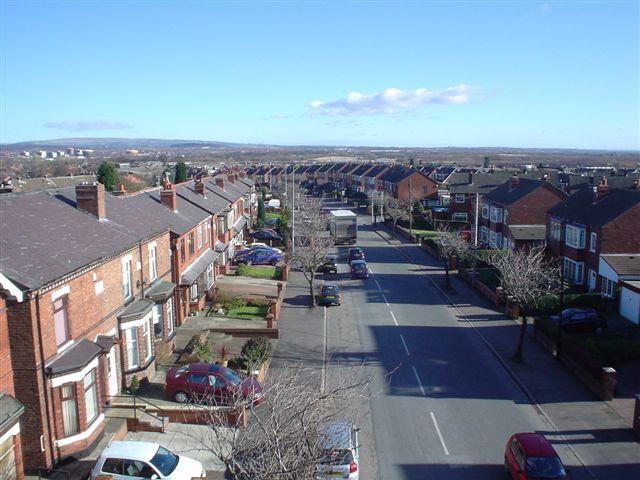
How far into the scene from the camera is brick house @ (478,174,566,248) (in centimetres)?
4794

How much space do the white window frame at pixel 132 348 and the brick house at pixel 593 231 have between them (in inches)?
1058

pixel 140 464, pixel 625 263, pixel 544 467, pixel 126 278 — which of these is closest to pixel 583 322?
pixel 625 263

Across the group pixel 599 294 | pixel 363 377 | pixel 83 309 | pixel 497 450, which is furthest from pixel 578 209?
pixel 83 309

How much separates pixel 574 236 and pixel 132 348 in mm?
29811

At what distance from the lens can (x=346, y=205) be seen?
332ft

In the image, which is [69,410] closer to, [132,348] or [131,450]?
[131,450]

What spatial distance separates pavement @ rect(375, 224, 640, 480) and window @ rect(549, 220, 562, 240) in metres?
11.6

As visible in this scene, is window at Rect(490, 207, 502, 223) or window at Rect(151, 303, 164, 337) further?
window at Rect(490, 207, 502, 223)

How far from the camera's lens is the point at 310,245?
38469 mm

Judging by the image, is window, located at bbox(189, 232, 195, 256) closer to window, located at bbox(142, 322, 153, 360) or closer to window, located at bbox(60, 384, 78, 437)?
window, located at bbox(142, 322, 153, 360)

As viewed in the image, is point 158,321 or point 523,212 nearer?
point 158,321

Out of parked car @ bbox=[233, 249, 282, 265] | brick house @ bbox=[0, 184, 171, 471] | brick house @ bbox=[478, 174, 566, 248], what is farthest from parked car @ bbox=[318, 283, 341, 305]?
brick house @ bbox=[478, 174, 566, 248]

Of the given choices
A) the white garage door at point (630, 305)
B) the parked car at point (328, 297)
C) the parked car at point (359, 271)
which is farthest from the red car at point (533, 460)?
the parked car at point (359, 271)

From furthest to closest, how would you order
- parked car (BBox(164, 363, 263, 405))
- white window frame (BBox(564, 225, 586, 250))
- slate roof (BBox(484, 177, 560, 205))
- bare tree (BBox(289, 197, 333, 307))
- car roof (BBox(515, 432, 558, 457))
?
slate roof (BBox(484, 177, 560, 205)) < white window frame (BBox(564, 225, 586, 250)) < bare tree (BBox(289, 197, 333, 307)) < parked car (BBox(164, 363, 263, 405)) < car roof (BBox(515, 432, 558, 457))
